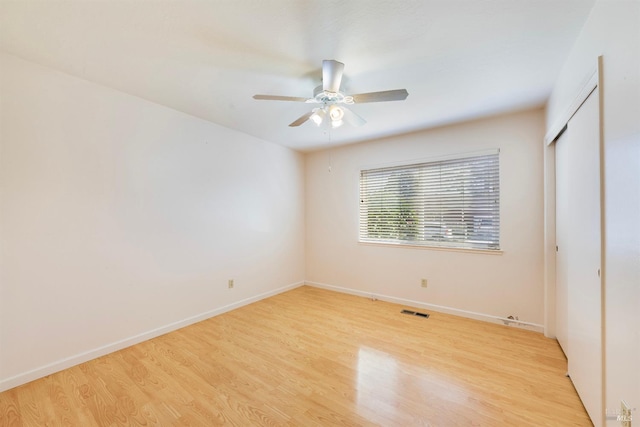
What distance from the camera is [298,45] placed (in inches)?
68.1

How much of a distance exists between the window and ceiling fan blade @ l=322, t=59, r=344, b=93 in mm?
2099

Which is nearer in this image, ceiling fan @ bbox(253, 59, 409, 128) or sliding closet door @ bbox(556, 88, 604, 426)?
sliding closet door @ bbox(556, 88, 604, 426)

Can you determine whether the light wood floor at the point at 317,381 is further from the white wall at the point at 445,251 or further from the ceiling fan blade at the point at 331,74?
the ceiling fan blade at the point at 331,74

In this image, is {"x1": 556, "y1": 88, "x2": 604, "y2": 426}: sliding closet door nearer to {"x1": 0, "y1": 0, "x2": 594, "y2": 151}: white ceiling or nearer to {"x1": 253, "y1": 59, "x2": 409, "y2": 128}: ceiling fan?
{"x1": 0, "y1": 0, "x2": 594, "y2": 151}: white ceiling

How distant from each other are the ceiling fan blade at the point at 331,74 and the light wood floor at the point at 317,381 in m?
2.22

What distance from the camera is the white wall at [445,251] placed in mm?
2799

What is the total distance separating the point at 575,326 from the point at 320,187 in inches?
137

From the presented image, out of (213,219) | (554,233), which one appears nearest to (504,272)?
(554,233)

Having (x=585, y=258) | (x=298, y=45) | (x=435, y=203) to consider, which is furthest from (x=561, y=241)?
(x=298, y=45)

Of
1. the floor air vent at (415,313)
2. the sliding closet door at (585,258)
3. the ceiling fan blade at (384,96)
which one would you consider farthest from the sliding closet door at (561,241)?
the ceiling fan blade at (384,96)

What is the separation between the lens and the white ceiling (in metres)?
1.45

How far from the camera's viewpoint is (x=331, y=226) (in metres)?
4.36

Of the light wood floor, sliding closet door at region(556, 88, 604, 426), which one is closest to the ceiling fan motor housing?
sliding closet door at region(556, 88, 604, 426)

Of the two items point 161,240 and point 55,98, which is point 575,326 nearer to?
point 161,240
